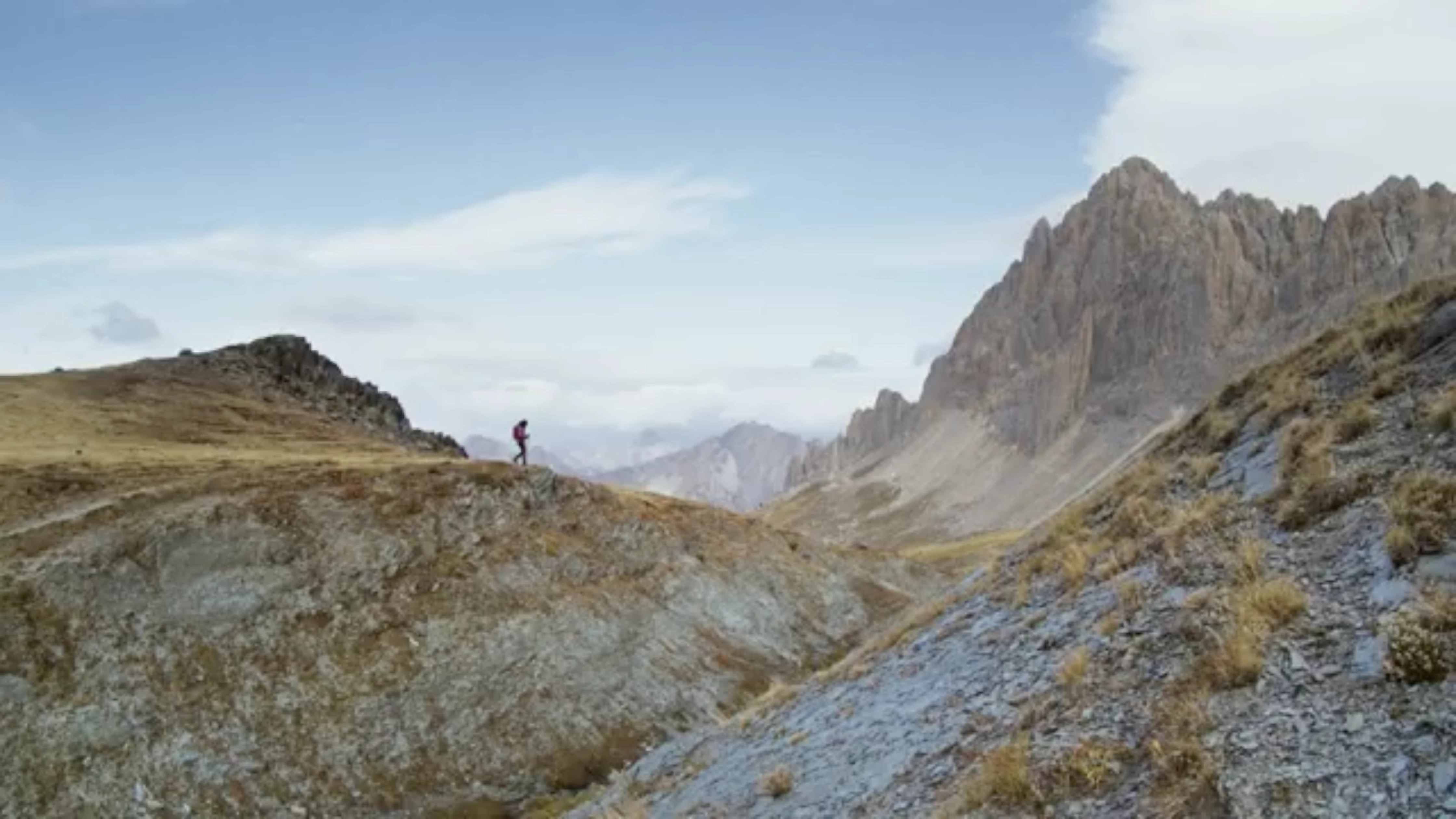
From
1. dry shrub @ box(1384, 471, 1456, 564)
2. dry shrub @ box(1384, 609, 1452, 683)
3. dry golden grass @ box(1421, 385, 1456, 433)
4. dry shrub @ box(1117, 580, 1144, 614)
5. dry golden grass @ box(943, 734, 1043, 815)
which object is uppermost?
dry golden grass @ box(1421, 385, 1456, 433)

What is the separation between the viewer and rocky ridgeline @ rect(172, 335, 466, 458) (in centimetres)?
9844

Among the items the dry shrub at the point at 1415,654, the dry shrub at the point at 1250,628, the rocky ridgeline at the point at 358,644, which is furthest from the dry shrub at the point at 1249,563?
the rocky ridgeline at the point at 358,644

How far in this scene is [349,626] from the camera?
48.7m

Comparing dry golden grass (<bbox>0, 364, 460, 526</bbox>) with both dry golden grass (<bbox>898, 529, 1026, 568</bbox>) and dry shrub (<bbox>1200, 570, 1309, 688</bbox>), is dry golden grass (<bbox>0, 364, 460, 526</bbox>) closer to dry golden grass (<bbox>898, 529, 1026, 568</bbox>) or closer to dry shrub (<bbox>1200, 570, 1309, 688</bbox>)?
dry shrub (<bbox>1200, 570, 1309, 688</bbox>)

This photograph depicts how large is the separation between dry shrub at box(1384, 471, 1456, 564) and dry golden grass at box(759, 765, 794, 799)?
32.7 feet

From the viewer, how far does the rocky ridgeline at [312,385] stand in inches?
3875

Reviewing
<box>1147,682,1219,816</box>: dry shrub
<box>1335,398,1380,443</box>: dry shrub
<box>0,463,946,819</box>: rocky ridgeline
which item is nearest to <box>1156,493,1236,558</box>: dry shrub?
<box>1335,398,1380,443</box>: dry shrub

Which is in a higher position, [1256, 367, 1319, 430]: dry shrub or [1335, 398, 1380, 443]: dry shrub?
[1256, 367, 1319, 430]: dry shrub

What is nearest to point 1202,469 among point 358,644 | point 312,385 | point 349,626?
point 358,644

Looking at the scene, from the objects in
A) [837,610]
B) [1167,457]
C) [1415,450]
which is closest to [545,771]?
[837,610]

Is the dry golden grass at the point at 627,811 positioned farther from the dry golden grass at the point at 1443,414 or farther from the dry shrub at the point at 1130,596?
the dry golden grass at the point at 1443,414

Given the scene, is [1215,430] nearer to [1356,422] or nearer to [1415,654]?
[1356,422]

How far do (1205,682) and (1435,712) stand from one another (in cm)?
259

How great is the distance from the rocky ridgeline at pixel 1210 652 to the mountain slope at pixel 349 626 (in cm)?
2503
